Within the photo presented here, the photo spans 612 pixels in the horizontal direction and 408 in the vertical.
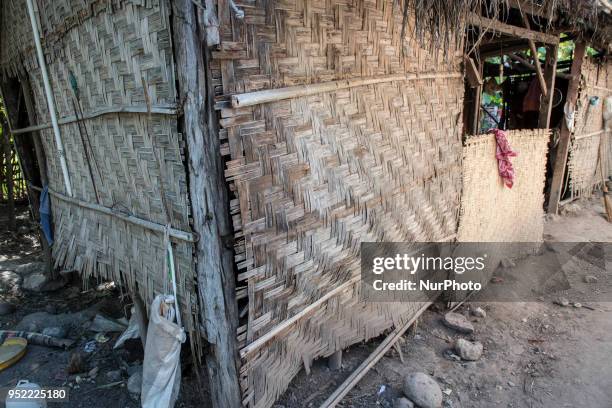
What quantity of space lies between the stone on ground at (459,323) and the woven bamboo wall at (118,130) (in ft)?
8.56

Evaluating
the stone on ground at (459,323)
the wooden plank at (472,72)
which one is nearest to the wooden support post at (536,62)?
the wooden plank at (472,72)

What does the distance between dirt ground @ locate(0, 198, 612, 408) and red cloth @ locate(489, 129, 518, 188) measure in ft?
4.70

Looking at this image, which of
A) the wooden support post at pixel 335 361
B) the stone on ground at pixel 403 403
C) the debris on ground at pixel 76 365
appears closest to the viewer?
the stone on ground at pixel 403 403

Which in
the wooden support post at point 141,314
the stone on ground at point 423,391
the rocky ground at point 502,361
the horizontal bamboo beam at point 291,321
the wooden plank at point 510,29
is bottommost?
the rocky ground at point 502,361

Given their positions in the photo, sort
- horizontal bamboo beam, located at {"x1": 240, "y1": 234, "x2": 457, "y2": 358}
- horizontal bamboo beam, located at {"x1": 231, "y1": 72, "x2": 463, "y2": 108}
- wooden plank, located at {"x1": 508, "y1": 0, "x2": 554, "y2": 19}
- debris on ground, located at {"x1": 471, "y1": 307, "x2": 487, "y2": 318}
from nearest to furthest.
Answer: horizontal bamboo beam, located at {"x1": 231, "y1": 72, "x2": 463, "y2": 108} → horizontal bamboo beam, located at {"x1": 240, "y1": 234, "x2": 457, "y2": 358} → wooden plank, located at {"x1": 508, "y1": 0, "x2": 554, "y2": 19} → debris on ground, located at {"x1": 471, "y1": 307, "x2": 487, "y2": 318}

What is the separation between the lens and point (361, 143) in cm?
250

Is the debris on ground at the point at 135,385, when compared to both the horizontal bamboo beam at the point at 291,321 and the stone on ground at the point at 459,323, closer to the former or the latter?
the horizontal bamboo beam at the point at 291,321

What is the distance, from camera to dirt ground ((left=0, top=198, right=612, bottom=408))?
2762 mm

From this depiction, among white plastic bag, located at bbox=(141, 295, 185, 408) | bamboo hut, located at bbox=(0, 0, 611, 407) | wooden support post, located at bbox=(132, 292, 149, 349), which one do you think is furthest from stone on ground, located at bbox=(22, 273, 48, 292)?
white plastic bag, located at bbox=(141, 295, 185, 408)

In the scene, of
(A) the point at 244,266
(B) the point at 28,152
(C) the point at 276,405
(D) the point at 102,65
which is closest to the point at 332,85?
(A) the point at 244,266

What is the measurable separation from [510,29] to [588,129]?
158 inches

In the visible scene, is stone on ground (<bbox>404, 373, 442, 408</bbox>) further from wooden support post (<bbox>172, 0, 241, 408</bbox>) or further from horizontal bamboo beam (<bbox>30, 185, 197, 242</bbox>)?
horizontal bamboo beam (<bbox>30, 185, 197, 242</bbox>)

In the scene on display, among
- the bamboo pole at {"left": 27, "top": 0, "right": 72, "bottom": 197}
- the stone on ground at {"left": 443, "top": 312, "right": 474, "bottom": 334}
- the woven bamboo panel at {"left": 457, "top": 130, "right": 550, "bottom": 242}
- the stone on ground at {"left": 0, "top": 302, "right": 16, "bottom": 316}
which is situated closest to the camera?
the bamboo pole at {"left": 27, "top": 0, "right": 72, "bottom": 197}

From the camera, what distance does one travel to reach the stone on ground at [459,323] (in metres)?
3.51
